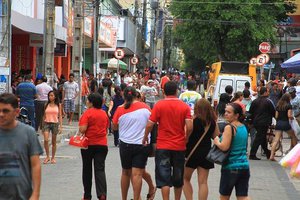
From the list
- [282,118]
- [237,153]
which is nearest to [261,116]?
[282,118]

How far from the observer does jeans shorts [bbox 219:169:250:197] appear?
874cm

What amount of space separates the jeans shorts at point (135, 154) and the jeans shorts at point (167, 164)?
0.37 meters

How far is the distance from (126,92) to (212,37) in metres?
40.3

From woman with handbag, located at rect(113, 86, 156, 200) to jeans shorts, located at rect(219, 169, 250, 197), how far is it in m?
1.60

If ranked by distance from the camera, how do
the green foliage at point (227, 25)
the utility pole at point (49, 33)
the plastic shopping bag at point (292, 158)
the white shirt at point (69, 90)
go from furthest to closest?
the green foliage at point (227, 25), the white shirt at point (69, 90), the utility pole at point (49, 33), the plastic shopping bag at point (292, 158)

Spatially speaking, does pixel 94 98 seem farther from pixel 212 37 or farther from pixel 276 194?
pixel 212 37

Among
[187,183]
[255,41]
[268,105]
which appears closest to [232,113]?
[187,183]

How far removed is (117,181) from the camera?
12672mm

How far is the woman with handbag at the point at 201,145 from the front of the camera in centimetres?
971

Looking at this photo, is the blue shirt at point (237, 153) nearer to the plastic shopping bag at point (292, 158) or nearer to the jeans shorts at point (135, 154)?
the plastic shopping bag at point (292, 158)

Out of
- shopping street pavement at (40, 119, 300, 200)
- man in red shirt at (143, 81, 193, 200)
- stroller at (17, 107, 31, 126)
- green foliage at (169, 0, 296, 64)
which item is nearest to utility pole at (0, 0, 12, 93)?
shopping street pavement at (40, 119, 300, 200)

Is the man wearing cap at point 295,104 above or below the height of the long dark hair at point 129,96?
below

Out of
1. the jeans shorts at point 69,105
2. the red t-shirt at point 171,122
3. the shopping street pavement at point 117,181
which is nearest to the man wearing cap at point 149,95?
the jeans shorts at point 69,105

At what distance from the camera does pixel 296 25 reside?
60594mm
